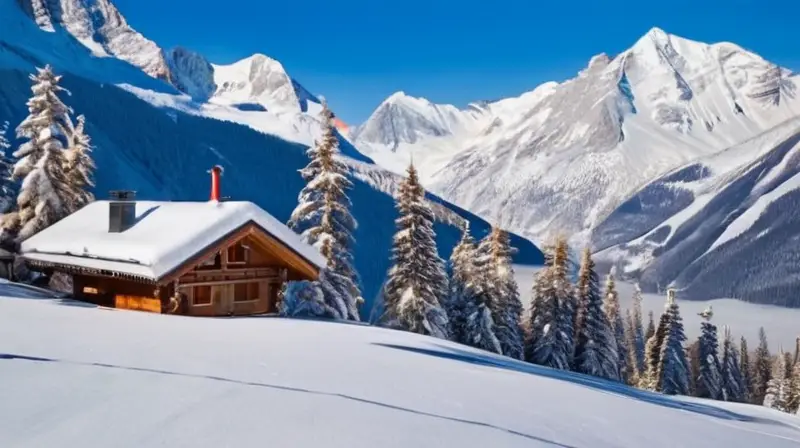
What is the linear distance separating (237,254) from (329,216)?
930 cm

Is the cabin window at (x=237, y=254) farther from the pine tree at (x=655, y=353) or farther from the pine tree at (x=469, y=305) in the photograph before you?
the pine tree at (x=655, y=353)

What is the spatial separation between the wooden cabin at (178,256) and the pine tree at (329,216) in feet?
24.2

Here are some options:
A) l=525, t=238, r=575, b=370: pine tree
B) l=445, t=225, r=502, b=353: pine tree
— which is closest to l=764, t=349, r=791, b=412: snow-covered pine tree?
l=525, t=238, r=575, b=370: pine tree

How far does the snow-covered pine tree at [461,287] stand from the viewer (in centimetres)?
3695

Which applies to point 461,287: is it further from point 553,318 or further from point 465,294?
point 553,318

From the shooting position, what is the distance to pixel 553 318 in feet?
139

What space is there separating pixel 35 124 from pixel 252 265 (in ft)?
36.0

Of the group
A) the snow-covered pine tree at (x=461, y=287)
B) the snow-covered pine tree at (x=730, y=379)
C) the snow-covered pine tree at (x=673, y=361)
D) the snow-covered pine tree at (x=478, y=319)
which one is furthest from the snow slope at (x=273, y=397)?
the snow-covered pine tree at (x=730, y=379)

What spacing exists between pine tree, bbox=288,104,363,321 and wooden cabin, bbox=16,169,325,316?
739 centimetres

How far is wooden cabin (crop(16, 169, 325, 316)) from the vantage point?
1853 centimetres

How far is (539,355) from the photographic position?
42312 mm

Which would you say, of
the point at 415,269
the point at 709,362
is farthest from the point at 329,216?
the point at 709,362

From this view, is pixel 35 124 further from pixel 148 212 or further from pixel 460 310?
pixel 460 310

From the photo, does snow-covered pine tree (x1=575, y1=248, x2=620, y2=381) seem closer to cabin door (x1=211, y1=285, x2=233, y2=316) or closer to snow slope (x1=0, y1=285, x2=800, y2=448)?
cabin door (x1=211, y1=285, x2=233, y2=316)
